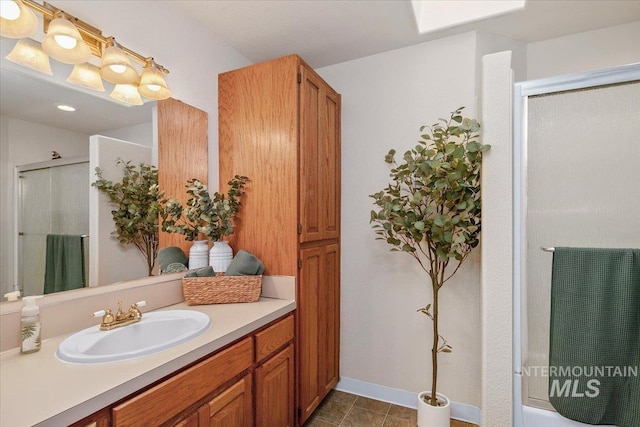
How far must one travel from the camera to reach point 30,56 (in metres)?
1.17

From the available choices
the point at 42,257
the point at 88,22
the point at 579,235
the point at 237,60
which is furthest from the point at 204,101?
the point at 579,235

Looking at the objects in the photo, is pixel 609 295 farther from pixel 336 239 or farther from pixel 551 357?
pixel 336 239

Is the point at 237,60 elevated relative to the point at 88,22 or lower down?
elevated

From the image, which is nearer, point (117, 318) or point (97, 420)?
point (97, 420)

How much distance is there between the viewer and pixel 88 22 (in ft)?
4.46

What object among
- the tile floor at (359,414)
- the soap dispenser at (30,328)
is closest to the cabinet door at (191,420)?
the soap dispenser at (30,328)

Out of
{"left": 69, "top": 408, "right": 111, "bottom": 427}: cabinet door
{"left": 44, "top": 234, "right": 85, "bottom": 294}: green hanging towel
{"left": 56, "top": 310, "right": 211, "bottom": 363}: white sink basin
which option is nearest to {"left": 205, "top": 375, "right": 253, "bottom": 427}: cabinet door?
{"left": 56, "top": 310, "right": 211, "bottom": 363}: white sink basin

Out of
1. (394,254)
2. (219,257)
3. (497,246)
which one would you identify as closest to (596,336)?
(497,246)

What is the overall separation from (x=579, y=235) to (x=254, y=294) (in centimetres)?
160

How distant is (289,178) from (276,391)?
1.16 metres

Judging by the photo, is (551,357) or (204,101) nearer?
(551,357)

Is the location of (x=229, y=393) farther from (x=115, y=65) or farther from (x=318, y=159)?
(x=115, y=65)

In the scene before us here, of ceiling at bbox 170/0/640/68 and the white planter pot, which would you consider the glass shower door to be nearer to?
the white planter pot

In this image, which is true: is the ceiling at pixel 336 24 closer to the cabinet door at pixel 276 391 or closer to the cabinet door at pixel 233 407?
the cabinet door at pixel 233 407
